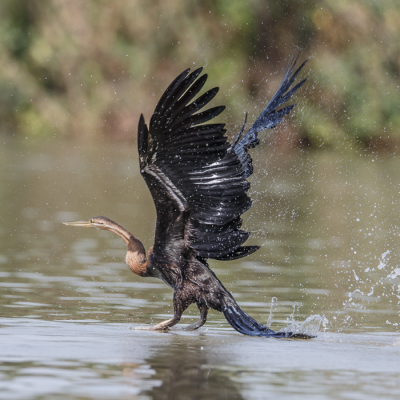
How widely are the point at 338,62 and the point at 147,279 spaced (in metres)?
18.9

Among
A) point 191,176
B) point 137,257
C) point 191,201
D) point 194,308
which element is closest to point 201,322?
point 137,257

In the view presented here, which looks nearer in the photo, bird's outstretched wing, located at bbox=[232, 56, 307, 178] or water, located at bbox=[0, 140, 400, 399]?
water, located at bbox=[0, 140, 400, 399]

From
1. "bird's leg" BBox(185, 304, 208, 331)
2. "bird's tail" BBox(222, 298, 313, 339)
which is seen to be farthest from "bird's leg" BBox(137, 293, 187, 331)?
"bird's tail" BBox(222, 298, 313, 339)

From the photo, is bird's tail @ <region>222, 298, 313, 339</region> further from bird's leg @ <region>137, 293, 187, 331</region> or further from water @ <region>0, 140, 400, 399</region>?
bird's leg @ <region>137, 293, 187, 331</region>

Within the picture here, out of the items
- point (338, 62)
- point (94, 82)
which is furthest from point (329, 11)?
point (94, 82)

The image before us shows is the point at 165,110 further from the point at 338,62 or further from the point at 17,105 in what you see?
the point at 17,105

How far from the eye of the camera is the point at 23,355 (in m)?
6.52

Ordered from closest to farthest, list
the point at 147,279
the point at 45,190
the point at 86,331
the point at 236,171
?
1. the point at 86,331
2. the point at 236,171
3. the point at 147,279
4. the point at 45,190

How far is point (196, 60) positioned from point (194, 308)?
22.7m

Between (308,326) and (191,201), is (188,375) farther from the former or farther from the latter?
(308,326)

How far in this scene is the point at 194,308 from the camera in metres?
9.81

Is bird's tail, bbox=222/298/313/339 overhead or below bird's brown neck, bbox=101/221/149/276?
below

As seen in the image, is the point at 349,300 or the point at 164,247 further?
the point at 349,300

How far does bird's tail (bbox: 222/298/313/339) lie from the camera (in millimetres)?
7867
